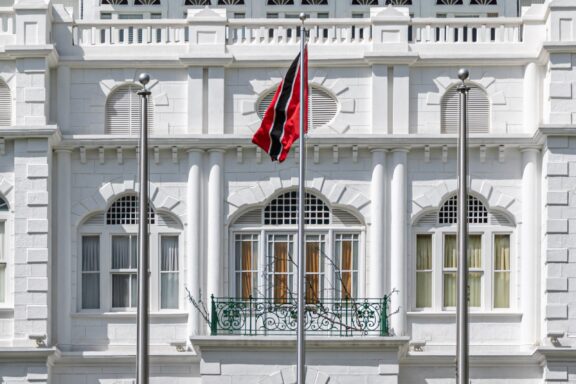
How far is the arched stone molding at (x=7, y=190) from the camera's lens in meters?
51.8

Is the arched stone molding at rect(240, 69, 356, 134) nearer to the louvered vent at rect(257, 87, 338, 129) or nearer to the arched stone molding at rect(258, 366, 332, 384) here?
the louvered vent at rect(257, 87, 338, 129)

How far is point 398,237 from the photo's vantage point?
51.8 meters

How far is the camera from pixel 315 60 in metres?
52.3

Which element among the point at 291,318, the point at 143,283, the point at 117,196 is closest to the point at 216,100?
the point at 117,196

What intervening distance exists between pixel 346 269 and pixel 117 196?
19.0 feet

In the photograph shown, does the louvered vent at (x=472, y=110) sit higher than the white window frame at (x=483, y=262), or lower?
higher

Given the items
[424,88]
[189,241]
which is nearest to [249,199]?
[189,241]

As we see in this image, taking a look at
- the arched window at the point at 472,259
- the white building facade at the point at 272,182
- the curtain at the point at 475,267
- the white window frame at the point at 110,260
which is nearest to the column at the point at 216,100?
the white building facade at the point at 272,182

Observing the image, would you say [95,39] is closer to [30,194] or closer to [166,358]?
[30,194]

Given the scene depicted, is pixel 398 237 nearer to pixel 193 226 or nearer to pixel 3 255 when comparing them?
pixel 193 226

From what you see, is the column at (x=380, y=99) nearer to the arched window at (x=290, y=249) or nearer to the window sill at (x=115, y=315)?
the arched window at (x=290, y=249)

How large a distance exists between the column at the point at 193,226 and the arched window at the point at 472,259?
17.2ft

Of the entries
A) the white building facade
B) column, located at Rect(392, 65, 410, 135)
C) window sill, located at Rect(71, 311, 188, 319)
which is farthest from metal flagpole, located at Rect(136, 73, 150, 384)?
column, located at Rect(392, 65, 410, 135)

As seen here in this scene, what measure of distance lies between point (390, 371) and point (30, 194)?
31.2 ft
